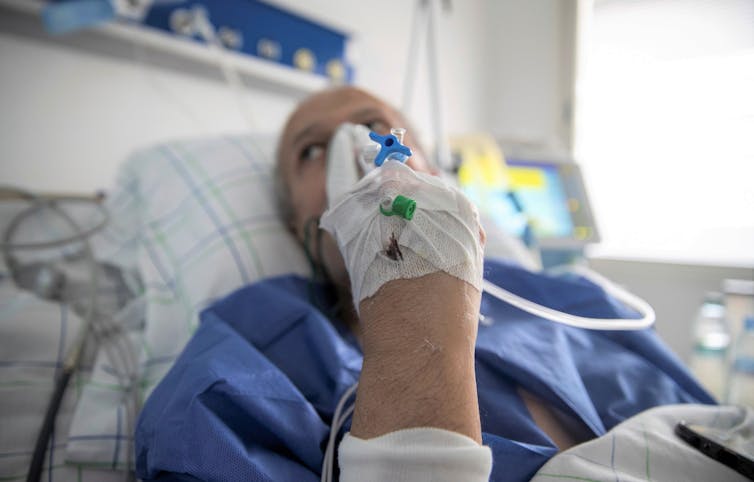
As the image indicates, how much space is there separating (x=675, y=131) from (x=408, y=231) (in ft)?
3.11

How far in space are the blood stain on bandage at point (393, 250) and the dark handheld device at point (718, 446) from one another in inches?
17.2

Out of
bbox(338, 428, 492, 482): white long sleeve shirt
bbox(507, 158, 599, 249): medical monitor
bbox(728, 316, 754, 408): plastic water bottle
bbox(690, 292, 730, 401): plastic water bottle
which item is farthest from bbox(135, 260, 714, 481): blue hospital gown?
bbox(507, 158, 599, 249): medical monitor

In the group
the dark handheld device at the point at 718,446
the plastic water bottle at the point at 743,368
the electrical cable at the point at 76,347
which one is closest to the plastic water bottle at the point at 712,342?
the plastic water bottle at the point at 743,368

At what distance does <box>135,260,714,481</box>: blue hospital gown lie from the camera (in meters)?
0.46

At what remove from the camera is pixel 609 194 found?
1551 millimetres

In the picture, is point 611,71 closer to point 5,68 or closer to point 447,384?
point 447,384

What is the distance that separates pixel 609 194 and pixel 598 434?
47.6 inches

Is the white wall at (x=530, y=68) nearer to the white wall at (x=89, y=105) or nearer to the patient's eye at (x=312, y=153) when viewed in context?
the white wall at (x=89, y=105)

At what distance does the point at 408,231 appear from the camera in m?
0.42

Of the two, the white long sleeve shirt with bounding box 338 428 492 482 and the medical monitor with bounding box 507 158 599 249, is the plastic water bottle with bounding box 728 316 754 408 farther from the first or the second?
the white long sleeve shirt with bounding box 338 428 492 482

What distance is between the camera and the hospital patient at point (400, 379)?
0.39 meters


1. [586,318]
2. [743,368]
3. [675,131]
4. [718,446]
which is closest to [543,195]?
[675,131]

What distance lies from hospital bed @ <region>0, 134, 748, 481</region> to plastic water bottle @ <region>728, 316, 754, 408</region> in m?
0.65

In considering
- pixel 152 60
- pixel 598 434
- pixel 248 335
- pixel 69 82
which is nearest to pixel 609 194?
pixel 598 434
